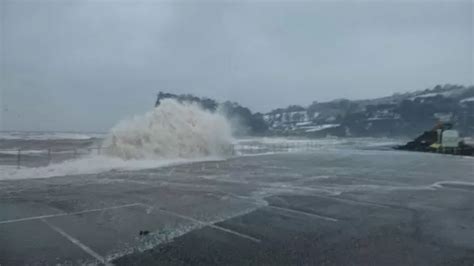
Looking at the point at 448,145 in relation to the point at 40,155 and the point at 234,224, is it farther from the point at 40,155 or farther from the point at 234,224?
the point at 234,224

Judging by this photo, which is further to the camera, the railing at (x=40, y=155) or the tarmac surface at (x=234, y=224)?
the railing at (x=40, y=155)

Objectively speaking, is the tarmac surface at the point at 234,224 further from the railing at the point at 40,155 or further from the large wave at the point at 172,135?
the large wave at the point at 172,135

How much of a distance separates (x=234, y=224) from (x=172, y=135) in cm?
1908

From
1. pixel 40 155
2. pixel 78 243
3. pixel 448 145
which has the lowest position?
pixel 78 243

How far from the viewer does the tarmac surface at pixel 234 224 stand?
4.75 meters

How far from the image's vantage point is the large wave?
76.2 ft

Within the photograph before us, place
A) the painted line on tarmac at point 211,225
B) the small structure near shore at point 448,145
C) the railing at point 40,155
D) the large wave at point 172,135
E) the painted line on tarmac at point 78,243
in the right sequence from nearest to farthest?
the painted line on tarmac at point 78,243, the painted line on tarmac at point 211,225, the railing at point 40,155, the large wave at point 172,135, the small structure near shore at point 448,145

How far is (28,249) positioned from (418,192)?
9837mm

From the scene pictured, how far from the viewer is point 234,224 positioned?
21.3ft

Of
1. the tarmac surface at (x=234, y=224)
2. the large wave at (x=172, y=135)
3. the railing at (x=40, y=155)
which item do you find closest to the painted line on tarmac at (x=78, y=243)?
the tarmac surface at (x=234, y=224)

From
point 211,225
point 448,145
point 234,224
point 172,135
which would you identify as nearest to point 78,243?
point 211,225

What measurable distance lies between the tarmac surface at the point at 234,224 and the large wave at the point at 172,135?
11740 mm

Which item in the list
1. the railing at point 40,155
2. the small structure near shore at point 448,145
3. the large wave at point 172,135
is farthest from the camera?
the small structure near shore at point 448,145

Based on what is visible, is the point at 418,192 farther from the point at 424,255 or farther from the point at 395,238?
the point at 424,255
